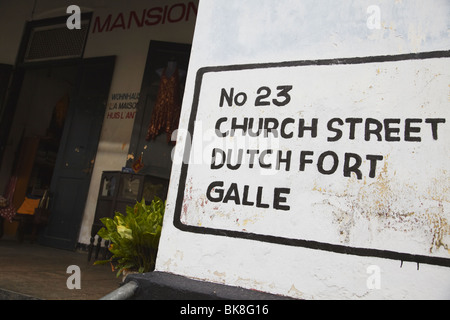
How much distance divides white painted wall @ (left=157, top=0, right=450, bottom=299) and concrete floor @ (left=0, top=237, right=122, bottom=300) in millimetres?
1378

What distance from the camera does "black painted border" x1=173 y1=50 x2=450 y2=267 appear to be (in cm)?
144

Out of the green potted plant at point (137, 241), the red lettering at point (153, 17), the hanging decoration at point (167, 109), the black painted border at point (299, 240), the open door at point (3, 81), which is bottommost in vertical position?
the green potted plant at point (137, 241)

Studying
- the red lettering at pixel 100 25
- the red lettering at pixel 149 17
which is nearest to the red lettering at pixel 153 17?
Answer: the red lettering at pixel 149 17

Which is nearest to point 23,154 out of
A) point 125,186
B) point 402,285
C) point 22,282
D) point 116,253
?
point 125,186

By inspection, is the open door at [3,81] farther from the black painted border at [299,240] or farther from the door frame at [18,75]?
the black painted border at [299,240]

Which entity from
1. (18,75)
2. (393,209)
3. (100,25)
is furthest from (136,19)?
(393,209)

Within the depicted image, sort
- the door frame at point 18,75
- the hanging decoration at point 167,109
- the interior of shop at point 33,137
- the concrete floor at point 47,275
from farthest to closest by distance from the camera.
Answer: the interior of shop at point 33,137 → the door frame at point 18,75 → the hanging decoration at point 167,109 → the concrete floor at point 47,275

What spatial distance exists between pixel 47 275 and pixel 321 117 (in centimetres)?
293

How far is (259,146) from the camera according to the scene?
178 centimetres

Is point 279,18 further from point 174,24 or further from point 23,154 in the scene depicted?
point 23,154

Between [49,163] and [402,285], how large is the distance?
7.65 meters

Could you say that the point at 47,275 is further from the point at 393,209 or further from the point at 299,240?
the point at 393,209

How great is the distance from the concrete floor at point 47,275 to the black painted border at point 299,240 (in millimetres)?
1430

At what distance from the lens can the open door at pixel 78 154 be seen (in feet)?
19.3
